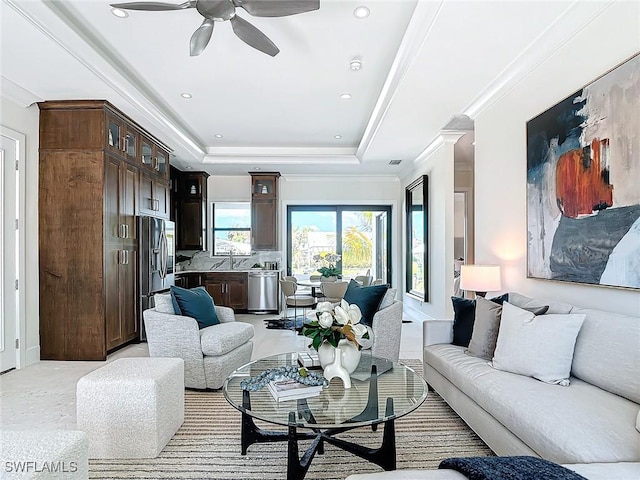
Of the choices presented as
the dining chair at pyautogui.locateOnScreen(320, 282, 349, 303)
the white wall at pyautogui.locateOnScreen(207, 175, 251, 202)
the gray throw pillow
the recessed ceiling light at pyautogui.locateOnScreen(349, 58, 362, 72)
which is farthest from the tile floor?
the white wall at pyautogui.locateOnScreen(207, 175, 251, 202)

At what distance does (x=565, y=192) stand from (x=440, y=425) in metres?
1.79

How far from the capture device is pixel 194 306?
11.8 ft

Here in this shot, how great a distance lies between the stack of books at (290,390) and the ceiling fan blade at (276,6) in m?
2.17

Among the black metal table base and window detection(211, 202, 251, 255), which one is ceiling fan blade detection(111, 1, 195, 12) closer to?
the black metal table base

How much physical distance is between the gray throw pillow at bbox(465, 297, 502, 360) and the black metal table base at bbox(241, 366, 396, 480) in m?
0.80

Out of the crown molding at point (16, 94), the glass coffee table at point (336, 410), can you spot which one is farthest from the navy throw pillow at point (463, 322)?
the crown molding at point (16, 94)

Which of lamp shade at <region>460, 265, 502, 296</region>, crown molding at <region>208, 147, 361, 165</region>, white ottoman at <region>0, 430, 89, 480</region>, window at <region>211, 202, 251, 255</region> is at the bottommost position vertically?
white ottoman at <region>0, 430, 89, 480</region>

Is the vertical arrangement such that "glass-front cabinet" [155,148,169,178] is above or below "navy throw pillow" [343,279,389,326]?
above

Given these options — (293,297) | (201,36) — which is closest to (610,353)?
(201,36)

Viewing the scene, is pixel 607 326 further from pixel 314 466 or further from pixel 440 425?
pixel 314 466

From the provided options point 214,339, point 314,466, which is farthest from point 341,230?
point 314,466

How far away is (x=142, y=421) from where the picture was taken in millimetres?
2238

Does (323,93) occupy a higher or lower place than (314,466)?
higher

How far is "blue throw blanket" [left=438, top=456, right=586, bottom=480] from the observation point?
3.84 ft
